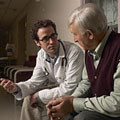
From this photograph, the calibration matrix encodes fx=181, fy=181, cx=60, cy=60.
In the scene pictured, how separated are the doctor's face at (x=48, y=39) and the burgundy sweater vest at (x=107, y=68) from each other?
0.54 meters

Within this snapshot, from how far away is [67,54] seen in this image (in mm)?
1502

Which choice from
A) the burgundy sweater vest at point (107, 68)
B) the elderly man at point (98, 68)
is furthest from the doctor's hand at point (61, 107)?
the burgundy sweater vest at point (107, 68)

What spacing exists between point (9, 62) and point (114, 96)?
602 centimetres

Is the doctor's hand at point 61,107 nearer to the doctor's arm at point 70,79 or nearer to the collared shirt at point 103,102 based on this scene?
the collared shirt at point 103,102

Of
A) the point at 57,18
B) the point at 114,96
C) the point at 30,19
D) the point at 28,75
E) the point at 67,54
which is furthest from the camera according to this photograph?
the point at 30,19

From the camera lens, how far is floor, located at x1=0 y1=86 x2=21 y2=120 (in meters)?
2.54

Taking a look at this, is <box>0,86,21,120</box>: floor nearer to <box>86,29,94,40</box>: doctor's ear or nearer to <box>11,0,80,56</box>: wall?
<box>11,0,80,56</box>: wall

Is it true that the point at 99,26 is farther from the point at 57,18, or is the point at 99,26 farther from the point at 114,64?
the point at 57,18

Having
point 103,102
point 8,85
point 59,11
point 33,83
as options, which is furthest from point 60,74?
point 59,11

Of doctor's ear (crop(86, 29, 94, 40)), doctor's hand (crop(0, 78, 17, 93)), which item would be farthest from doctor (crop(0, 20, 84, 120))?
doctor's ear (crop(86, 29, 94, 40))

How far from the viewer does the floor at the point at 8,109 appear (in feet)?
8.33

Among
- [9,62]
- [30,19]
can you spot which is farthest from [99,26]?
[9,62]

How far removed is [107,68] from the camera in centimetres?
95

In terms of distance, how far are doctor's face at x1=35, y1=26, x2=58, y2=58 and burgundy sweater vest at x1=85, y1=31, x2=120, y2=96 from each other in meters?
0.54
